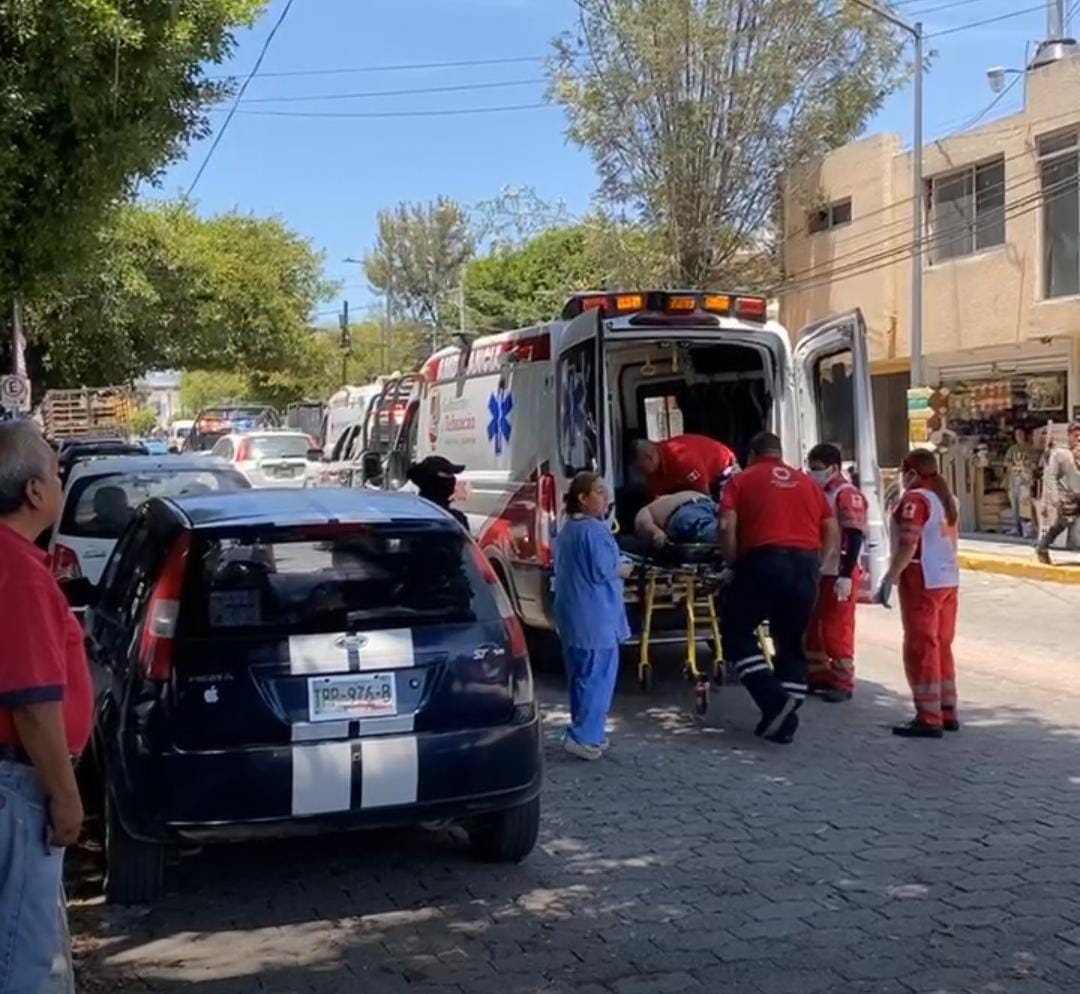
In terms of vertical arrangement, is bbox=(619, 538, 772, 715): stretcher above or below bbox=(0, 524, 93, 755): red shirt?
below

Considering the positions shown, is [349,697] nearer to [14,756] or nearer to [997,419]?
[14,756]

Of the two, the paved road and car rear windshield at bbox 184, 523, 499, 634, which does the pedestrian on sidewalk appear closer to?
the paved road

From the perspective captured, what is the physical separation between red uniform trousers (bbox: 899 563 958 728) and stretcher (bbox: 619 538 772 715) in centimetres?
109

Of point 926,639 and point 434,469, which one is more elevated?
point 434,469

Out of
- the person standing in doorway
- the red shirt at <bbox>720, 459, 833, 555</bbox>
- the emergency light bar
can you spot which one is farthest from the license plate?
the person standing in doorway

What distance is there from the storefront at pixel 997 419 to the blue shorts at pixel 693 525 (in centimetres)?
1241

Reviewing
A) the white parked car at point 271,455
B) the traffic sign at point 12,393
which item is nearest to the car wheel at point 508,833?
the traffic sign at point 12,393

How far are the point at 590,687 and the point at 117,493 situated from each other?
4.45m

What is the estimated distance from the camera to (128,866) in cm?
548

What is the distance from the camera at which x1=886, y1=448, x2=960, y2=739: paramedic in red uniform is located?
26.5 ft

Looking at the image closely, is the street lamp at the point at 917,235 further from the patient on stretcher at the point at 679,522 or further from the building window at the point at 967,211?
the patient on stretcher at the point at 679,522

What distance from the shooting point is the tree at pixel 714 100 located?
27172 millimetres

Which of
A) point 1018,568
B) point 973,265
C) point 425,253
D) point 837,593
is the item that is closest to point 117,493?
point 837,593

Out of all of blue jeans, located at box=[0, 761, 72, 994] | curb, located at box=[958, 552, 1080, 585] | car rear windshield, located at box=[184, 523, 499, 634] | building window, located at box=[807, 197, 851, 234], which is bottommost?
curb, located at box=[958, 552, 1080, 585]
